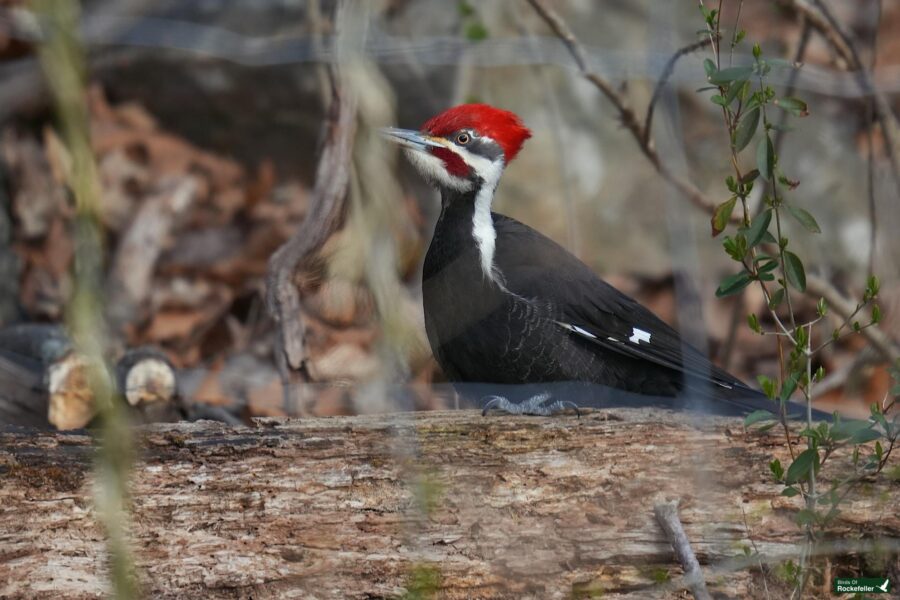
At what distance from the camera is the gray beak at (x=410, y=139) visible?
3.31 meters

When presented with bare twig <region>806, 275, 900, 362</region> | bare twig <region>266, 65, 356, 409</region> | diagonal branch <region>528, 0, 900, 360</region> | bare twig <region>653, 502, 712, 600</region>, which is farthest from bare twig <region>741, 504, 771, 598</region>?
bare twig <region>266, 65, 356, 409</region>

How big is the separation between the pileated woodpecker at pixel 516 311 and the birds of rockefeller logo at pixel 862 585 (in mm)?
741

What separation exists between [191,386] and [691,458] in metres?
1.99

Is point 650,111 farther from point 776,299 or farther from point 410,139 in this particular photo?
point 776,299

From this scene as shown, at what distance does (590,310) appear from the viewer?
3.15 meters

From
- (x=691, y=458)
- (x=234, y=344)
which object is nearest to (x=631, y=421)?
(x=691, y=458)

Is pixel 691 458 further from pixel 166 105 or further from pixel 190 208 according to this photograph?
pixel 166 105

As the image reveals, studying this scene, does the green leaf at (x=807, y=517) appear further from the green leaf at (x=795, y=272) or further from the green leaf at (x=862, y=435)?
the green leaf at (x=795, y=272)

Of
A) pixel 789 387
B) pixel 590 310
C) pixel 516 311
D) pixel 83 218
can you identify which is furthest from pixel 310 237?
pixel 83 218

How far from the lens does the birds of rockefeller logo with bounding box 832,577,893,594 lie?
2.27 m

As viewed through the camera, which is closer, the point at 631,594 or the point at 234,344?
the point at 631,594

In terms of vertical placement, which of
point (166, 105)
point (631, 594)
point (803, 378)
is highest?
point (166, 105)

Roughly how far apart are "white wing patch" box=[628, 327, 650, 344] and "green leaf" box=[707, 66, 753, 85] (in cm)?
110

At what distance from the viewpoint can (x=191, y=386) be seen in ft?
12.7
